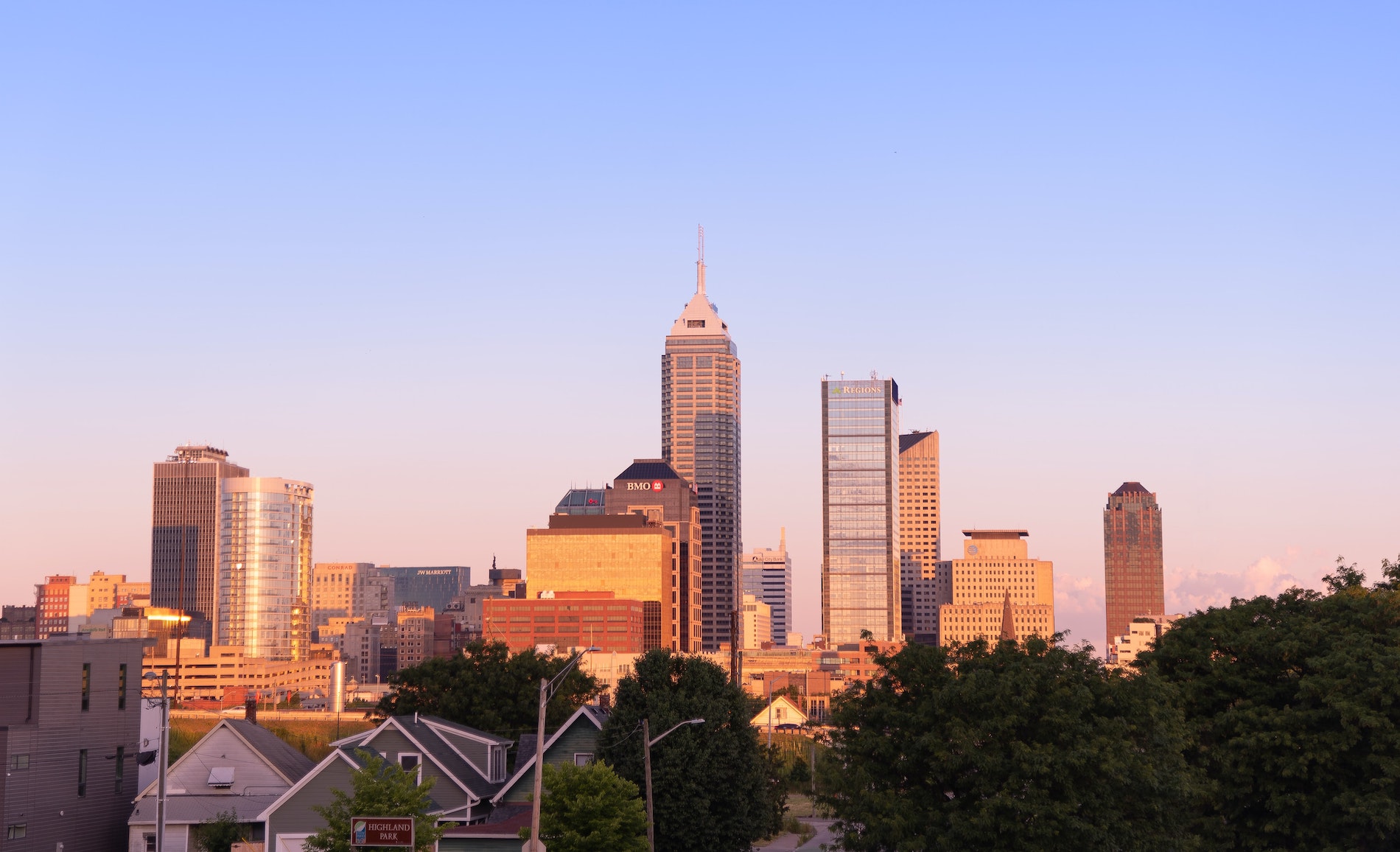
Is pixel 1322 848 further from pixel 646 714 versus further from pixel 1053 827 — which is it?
pixel 646 714

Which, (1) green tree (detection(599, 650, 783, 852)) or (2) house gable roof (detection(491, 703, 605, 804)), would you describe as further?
(2) house gable roof (detection(491, 703, 605, 804))

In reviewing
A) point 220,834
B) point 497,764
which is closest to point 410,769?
point 497,764

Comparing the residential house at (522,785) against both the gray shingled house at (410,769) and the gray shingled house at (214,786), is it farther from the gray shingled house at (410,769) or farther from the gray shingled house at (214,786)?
the gray shingled house at (214,786)

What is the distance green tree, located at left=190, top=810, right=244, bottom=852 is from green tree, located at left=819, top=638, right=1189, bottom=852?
29754mm

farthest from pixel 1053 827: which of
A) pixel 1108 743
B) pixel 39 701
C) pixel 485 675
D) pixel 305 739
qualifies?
pixel 305 739

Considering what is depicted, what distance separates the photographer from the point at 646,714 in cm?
6366

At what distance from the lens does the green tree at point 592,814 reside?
54750mm

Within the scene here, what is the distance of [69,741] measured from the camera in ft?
234

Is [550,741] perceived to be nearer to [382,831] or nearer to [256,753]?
[256,753]

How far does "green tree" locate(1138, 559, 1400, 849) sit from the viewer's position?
5381 cm

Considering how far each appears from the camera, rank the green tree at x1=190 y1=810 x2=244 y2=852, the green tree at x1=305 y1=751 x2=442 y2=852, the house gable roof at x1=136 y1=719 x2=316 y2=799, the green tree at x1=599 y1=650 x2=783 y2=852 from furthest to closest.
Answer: the house gable roof at x1=136 y1=719 x2=316 y2=799, the green tree at x1=190 y1=810 x2=244 y2=852, the green tree at x1=599 y1=650 x2=783 y2=852, the green tree at x1=305 y1=751 x2=442 y2=852

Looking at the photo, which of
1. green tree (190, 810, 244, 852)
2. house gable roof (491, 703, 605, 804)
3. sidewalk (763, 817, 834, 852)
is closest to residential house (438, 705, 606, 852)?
house gable roof (491, 703, 605, 804)

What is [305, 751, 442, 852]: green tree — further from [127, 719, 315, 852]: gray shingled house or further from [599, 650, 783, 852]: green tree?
[127, 719, 315, 852]: gray shingled house

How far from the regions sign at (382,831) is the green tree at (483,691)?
46104 mm
